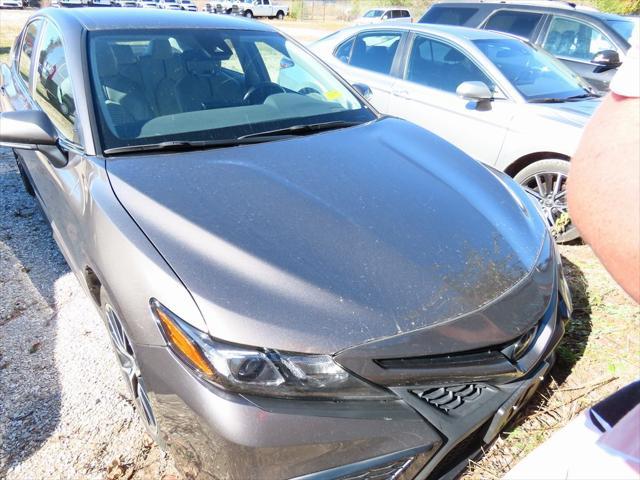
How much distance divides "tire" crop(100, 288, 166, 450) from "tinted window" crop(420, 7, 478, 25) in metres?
6.24

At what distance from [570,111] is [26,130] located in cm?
351

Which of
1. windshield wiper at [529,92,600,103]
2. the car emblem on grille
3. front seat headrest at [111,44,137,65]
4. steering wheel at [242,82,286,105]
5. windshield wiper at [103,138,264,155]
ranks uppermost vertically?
front seat headrest at [111,44,137,65]

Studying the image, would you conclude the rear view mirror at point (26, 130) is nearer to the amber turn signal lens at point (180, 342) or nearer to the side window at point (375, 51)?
the amber turn signal lens at point (180, 342)

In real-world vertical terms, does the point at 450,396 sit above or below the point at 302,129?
below

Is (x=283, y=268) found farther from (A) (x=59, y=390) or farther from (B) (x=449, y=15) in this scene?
(B) (x=449, y=15)

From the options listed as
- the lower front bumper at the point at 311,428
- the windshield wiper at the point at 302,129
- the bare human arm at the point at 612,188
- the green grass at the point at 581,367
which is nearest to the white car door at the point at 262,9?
the windshield wiper at the point at 302,129

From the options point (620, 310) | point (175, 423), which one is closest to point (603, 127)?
point (175, 423)

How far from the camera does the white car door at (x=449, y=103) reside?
12.7 feet

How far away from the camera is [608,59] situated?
18.0ft

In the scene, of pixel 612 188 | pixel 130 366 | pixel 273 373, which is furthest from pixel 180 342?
pixel 612 188

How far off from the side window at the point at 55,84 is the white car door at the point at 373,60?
8.88 feet

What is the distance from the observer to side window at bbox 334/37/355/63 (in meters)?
5.29

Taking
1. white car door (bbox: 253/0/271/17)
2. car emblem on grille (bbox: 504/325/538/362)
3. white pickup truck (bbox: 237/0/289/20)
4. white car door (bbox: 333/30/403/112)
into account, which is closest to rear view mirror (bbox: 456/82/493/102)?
white car door (bbox: 333/30/403/112)

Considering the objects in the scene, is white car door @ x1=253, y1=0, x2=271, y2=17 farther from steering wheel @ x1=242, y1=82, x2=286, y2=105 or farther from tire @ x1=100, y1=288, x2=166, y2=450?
tire @ x1=100, y1=288, x2=166, y2=450
